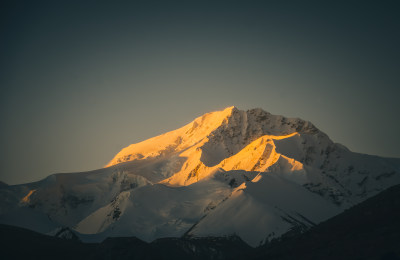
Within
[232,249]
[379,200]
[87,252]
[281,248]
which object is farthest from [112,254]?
[379,200]

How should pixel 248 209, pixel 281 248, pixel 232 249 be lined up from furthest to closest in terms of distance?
pixel 248 209 → pixel 232 249 → pixel 281 248

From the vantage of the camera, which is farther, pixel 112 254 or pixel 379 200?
pixel 112 254

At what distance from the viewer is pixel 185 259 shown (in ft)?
481

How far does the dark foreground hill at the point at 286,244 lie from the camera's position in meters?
102

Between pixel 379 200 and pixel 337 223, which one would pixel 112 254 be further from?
pixel 379 200

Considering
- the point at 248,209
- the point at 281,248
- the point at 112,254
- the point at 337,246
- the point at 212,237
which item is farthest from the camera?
the point at 248,209

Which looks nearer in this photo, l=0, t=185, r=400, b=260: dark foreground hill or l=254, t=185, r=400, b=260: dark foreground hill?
l=254, t=185, r=400, b=260: dark foreground hill

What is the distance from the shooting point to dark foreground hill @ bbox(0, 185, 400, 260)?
102319 mm

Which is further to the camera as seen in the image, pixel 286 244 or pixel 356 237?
pixel 286 244

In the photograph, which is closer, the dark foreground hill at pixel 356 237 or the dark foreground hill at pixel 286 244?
the dark foreground hill at pixel 356 237

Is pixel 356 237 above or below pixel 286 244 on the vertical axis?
above

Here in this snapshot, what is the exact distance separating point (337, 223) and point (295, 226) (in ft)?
185

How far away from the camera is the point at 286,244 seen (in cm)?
12338

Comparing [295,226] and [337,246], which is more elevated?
[337,246]
